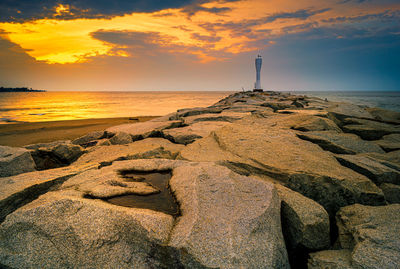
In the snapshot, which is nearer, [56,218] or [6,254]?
[6,254]

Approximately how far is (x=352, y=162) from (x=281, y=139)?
3.70 ft

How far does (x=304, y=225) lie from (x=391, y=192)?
1665 millimetres

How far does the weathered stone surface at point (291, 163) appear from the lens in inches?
98.6

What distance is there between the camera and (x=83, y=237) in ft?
5.31

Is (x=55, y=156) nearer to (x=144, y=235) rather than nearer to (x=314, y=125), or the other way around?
(x=144, y=235)

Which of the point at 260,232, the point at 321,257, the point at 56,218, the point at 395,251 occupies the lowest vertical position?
the point at 321,257

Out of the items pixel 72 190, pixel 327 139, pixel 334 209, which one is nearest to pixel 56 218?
pixel 72 190

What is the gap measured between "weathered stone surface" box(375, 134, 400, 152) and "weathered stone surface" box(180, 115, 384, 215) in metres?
1.71

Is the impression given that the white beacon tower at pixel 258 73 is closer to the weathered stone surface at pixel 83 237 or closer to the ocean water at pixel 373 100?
the ocean water at pixel 373 100

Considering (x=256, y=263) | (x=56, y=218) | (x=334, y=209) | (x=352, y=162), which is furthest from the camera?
(x=352, y=162)

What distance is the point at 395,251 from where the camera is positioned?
5.29 ft

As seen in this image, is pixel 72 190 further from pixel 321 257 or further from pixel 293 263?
pixel 321 257

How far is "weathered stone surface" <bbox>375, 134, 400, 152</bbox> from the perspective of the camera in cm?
412

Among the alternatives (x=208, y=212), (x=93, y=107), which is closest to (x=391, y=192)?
(x=208, y=212)
